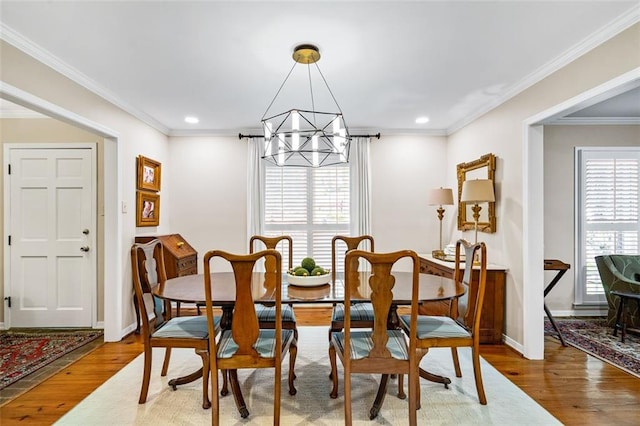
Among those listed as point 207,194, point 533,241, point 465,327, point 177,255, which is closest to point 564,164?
point 533,241

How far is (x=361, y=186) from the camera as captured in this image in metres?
4.75

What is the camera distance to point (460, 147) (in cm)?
443

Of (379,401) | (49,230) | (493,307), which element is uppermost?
(49,230)

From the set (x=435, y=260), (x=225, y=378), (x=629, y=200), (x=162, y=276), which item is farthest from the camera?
(x=629, y=200)

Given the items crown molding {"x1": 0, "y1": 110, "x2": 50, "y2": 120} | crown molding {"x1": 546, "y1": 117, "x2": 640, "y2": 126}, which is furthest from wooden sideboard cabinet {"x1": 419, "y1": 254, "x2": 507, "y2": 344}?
crown molding {"x1": 0, "y1": 110, "x2": 50, "y2": 120}

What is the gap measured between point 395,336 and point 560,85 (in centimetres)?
235

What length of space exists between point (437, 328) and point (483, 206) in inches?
82.3

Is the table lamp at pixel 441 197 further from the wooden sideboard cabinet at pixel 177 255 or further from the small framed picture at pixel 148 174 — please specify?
the small framed picture at pixel 148 174

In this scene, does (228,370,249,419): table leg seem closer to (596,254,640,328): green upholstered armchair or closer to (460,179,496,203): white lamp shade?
(460,179,496,203): white lamp shade

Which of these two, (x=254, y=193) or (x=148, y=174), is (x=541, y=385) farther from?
(x=148, y=174)

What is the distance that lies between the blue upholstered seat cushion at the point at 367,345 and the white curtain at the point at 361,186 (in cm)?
259

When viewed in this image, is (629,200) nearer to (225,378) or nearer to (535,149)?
(535,149)

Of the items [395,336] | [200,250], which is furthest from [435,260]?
[200,250]

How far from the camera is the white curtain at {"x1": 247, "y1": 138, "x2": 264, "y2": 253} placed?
15.4 ft
